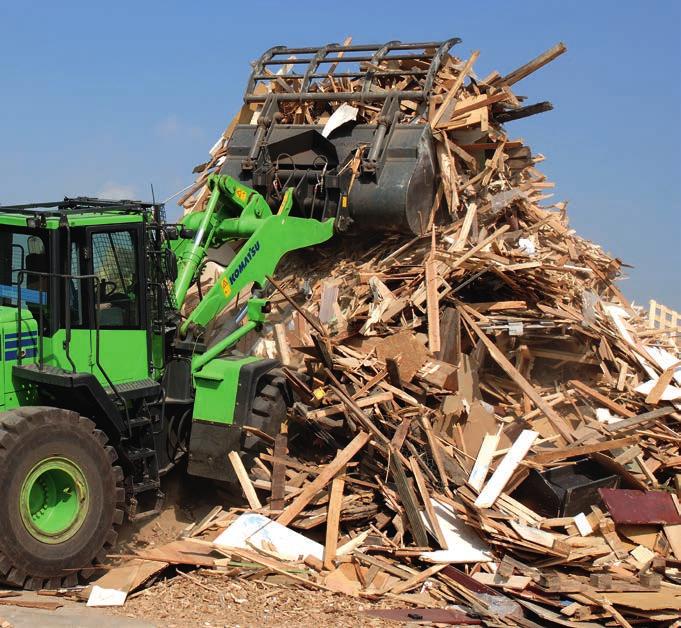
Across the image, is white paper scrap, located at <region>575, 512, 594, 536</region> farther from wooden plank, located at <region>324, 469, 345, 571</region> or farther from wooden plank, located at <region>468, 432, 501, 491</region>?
wooden plank, located at <region>324, 469, 345, 571</region>

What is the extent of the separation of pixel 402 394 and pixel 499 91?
4924 millimetres

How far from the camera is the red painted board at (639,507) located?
7598 mm

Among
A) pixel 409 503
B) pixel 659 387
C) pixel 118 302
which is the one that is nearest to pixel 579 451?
pixel 409 503

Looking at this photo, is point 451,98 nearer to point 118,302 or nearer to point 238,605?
point 118,302

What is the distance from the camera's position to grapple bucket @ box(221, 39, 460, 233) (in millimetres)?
10219

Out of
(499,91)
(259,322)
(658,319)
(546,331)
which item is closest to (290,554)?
(259,322)

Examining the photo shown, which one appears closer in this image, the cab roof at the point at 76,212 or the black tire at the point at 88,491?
the black tire at the point at 88,491

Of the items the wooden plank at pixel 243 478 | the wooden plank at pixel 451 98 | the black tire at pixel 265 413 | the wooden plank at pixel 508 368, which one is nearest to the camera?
the wooden plank at pixel 243 478

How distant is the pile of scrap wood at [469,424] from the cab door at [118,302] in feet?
4.25

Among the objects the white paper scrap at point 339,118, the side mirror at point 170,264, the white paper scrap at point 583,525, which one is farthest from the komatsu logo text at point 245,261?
the white paper scrap at point 583,525

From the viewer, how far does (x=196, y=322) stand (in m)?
8.11

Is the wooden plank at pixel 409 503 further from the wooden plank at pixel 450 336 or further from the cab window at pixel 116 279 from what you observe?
the cab window at pixel 116 279

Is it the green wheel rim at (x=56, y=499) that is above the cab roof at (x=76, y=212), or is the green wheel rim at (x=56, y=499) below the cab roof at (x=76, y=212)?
below

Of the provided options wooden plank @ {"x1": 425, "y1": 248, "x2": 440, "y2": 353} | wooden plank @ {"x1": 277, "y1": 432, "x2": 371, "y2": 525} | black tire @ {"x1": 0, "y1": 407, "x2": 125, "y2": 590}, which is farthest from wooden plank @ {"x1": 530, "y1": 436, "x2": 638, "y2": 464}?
black tire @ {"x1": 0, "y1": 407, "x2": 125, "y2": 590}
